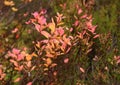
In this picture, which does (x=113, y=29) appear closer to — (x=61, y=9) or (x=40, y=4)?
(x=61, y=9)

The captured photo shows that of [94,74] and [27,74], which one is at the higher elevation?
[27,74]

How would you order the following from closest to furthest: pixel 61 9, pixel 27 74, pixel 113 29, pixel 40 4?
1. pixel 27 74
2. pixel 113 29
3. pixel 61 9
4. pixel 40 4

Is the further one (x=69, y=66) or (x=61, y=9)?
(x=61, y=9)

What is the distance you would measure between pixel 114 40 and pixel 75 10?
0.76 m

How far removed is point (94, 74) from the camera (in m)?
2.81

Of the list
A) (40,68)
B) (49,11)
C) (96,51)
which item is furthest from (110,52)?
(49,11)

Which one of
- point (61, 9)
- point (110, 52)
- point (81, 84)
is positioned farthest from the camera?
point (61, 9)

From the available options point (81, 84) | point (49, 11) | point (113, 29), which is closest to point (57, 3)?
point (49, 11)

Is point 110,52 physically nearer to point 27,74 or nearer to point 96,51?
point 96,51

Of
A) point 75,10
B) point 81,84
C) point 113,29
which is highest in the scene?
point 75,10

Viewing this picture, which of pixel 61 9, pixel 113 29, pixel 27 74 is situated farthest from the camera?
pixel 61 9

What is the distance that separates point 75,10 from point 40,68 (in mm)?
1370

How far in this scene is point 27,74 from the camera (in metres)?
2.54

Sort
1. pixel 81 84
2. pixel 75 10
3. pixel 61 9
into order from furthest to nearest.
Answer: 1. pixel 61 9
2. pixel 75 10
3. pixel 81 84
